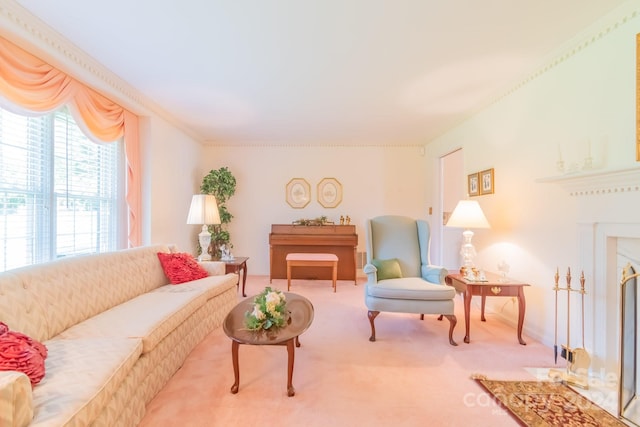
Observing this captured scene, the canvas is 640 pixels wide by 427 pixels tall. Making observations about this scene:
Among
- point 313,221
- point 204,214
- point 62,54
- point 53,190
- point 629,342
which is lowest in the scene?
point 629,342

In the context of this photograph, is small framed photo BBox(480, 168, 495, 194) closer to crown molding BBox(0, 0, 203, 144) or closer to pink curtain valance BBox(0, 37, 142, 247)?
crown molding BBox(0, 0, 203, 144)

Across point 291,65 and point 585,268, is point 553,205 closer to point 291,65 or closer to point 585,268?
point 585,268

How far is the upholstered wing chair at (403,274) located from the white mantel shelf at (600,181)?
119cm

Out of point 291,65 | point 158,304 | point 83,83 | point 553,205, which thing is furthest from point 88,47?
point 553,205

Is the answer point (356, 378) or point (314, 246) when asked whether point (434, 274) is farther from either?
point (314, 246)

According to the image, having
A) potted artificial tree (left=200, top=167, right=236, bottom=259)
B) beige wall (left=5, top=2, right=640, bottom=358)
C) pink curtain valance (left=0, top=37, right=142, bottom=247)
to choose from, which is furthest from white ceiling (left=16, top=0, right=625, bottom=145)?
potted artificial tree (left=200, top=167, right=236, bottom=259)

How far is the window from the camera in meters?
2.14

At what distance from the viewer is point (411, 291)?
2506 mm

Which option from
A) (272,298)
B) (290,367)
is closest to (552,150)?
(272,298)

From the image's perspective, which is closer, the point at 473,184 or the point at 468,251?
the point at 468,251

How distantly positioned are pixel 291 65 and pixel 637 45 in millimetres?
2358

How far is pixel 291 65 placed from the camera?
250cm

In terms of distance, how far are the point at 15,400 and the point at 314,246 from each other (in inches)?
157

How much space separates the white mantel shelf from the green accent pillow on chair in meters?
1.47
